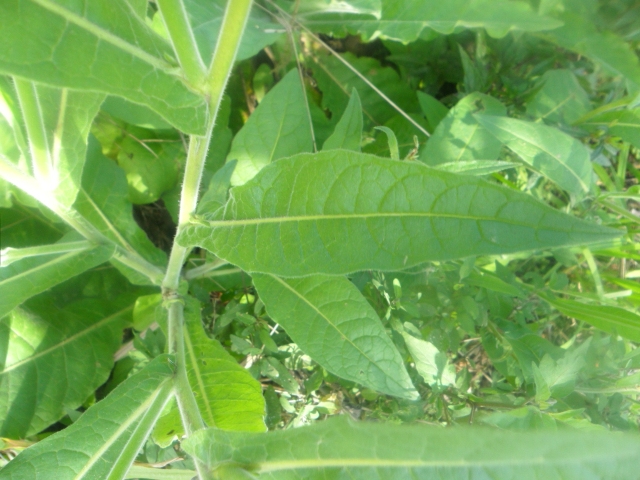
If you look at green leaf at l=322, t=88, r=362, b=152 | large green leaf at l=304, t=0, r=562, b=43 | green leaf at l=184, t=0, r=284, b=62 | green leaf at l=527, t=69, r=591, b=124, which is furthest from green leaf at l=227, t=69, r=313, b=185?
green leaf at l=527, t=69, r=591, b=124

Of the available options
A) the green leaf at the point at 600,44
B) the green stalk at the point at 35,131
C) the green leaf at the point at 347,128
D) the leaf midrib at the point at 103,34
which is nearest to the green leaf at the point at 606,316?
the green leaf at the point at 347,128

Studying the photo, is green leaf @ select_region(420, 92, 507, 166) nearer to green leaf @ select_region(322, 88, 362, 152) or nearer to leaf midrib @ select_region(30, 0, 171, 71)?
green leaf @ select_region(322, 88, 362, 152)

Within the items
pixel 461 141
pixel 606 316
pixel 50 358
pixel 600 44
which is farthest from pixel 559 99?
pixel 50 358

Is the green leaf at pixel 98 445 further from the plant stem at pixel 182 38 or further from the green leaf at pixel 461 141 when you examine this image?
the green leaf at pixel 461 141

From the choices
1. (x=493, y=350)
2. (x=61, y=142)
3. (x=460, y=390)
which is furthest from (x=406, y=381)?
(x=61, y=142)

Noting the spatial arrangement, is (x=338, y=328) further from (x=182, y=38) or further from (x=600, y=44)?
(x=600, y=44)

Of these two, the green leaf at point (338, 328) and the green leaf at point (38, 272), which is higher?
the green leaf at point (38, 272)
